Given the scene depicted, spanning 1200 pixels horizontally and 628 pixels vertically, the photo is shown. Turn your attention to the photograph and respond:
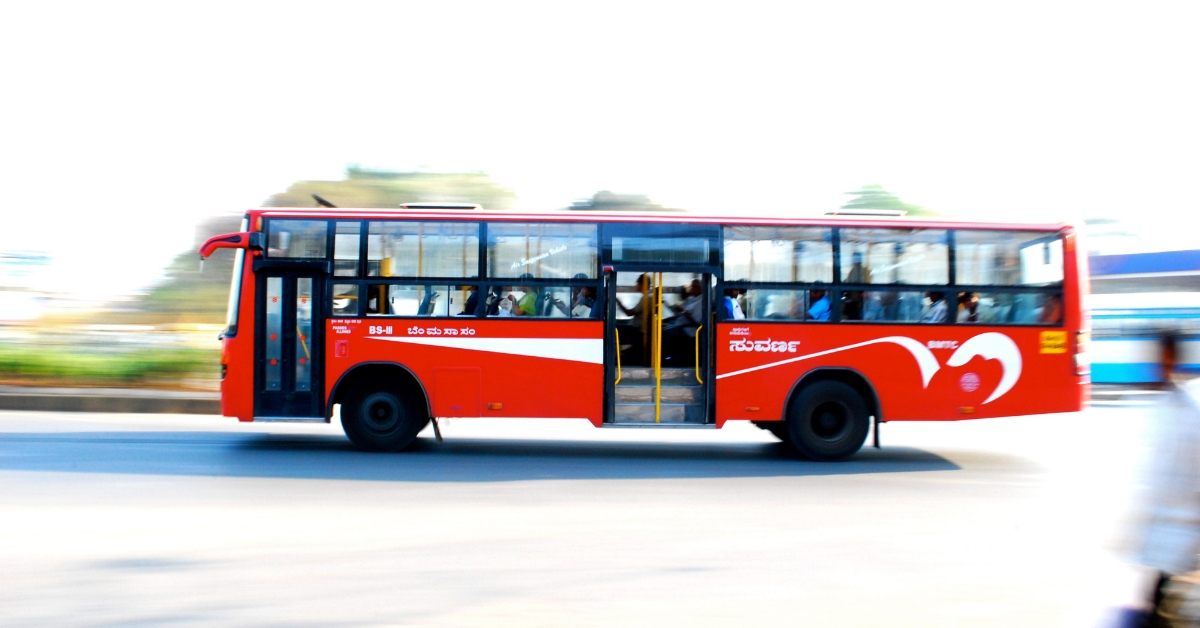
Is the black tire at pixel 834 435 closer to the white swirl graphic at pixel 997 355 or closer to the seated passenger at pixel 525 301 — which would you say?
the white swirl graphic at pixel 997 355

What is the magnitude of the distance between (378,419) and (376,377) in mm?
472

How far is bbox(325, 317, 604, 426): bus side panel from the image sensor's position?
9.98 metres

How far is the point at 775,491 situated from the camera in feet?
27.1

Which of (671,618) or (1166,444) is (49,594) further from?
(1166,444)

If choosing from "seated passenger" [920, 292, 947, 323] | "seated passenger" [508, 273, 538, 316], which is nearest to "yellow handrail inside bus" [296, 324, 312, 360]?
"seated passenger" [508, 273, 538, 316]

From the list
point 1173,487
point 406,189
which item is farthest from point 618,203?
point 1173,487

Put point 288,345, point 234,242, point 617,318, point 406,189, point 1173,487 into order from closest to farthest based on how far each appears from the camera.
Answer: point 1173,487
point 234,242
point 288,345
point 617,318
point 406,189

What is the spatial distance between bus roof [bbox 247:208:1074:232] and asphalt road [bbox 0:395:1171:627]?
2639 millimetres

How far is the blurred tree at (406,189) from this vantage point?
22.4 meters

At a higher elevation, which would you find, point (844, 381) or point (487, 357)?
point (487, 357)

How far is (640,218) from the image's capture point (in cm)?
1005

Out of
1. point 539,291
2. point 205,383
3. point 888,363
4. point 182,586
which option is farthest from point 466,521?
point 205,383

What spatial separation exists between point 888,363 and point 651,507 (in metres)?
3.91

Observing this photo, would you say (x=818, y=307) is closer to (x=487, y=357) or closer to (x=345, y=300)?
(x=487, y=357)
